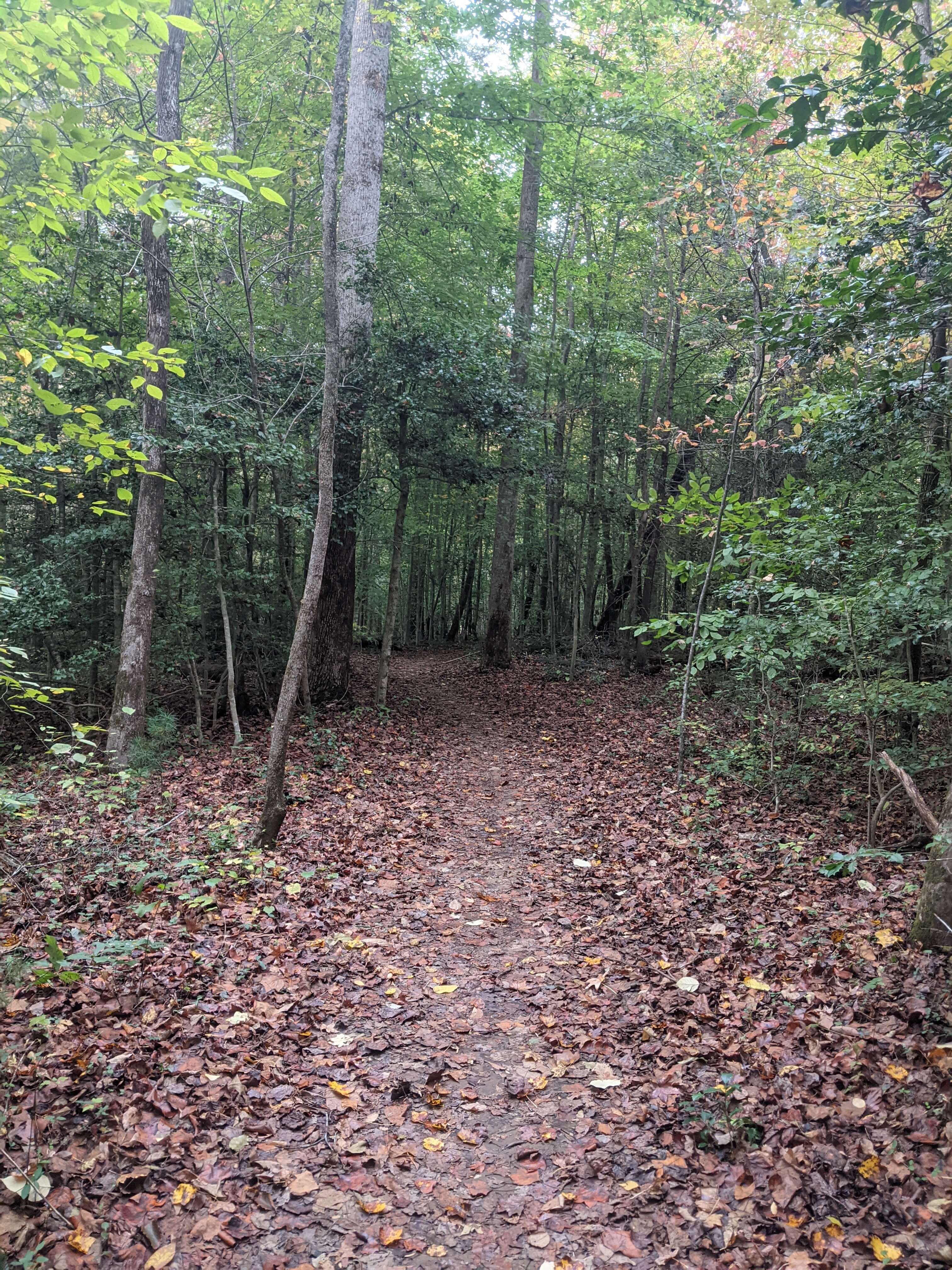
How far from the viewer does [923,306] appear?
4.43 metres

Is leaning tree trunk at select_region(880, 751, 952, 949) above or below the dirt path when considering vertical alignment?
above

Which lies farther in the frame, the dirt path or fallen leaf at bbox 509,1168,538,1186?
fallen leaf at bbox 509,1168,538,1186

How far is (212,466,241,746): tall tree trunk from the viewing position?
34.9 feet

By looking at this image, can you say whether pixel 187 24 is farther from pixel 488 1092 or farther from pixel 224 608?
pixel 224 608

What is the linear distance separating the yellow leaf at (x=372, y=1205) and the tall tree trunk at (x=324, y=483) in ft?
13.0

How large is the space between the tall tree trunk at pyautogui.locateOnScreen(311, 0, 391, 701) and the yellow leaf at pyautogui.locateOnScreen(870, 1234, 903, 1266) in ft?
34.9

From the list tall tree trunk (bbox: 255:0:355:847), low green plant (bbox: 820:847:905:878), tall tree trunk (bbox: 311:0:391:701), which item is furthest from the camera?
tall tree trunk (bbox: 311:0:391:701)

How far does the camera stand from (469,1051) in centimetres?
423

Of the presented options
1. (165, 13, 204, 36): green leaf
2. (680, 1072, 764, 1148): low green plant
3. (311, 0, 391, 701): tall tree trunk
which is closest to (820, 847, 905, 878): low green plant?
(680, 1072, 764, 1148): low green plant

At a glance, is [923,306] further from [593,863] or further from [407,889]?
[407,889]

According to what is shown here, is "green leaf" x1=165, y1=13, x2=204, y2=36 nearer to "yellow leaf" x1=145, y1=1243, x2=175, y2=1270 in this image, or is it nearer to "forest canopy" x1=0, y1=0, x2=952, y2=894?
"forest canopy" x1=0, y1=0, x2=952, y2=894

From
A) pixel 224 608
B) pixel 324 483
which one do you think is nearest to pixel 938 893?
pixel 324 483

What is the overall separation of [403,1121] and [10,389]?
9.44 metres

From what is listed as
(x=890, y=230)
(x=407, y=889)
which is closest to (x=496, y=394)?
(x=890, y=230)
